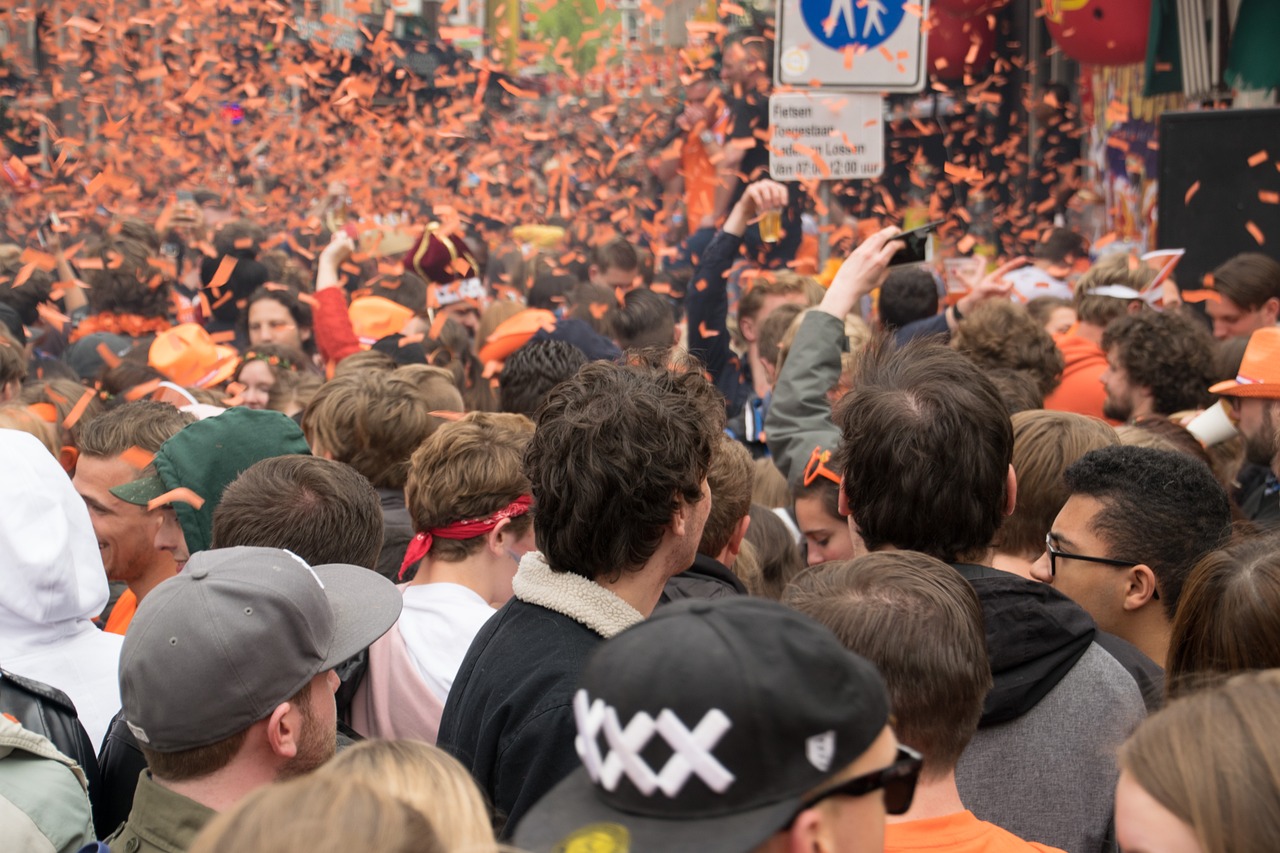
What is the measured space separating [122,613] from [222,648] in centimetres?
189

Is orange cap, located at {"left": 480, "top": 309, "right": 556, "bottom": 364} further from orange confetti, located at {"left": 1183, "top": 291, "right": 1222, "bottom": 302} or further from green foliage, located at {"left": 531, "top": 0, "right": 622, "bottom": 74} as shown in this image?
green foliage, located at {"left": 531, "top": 0, "right": 622, "bottom": 74}

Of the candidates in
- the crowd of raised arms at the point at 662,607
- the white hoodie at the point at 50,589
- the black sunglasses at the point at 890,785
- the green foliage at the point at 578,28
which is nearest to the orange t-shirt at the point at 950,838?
the crowd of raised arms at the point at 662,607

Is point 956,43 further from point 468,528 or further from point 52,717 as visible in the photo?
point 52,717

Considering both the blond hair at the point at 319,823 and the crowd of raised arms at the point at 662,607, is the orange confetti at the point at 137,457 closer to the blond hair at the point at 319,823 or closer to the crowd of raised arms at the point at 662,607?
the crowd of raised arms at the point at 662,607

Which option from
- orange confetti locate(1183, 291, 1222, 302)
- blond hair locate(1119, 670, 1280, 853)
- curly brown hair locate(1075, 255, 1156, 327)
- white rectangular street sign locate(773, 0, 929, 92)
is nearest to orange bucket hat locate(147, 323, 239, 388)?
white rectangular street sign locate(773, 0, 929, 92)

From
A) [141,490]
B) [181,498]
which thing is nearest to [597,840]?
[181,498]

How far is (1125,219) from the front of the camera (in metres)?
13.7

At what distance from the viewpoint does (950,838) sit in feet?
6.87

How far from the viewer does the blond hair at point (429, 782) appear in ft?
5.80

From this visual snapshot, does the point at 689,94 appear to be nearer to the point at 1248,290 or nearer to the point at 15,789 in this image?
the point at 1248,290

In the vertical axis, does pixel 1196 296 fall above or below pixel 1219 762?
below

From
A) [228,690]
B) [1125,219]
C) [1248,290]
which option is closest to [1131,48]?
[1125,219]

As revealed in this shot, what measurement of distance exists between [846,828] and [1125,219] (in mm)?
13155

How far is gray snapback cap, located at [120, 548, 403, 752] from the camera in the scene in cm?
229
